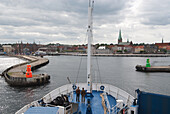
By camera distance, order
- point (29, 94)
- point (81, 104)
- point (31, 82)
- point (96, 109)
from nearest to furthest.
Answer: point (96, 109)
point (81, 104)
point (29, 94)
point (31, 82)

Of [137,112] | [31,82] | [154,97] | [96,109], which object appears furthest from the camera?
[31,82]

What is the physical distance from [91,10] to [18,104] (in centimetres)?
1755

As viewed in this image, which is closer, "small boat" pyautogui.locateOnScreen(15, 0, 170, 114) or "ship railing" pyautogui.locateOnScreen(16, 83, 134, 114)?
"small boat" pyautogui.locateOnScreen(15, 0, 170, 114)

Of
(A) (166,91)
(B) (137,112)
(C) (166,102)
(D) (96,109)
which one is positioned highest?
(C) (166,102)

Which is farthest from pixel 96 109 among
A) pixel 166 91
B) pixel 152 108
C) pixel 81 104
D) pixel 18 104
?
pixel 166 91

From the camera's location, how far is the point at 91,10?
12.5m

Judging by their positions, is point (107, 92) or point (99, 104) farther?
point (107, 92)

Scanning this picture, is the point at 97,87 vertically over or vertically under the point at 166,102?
under

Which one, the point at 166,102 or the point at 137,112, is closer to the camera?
the point at 166,102

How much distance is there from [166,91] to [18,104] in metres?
26.7

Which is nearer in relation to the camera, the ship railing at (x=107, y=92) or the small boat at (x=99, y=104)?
the small boat at (x=99, y=104)

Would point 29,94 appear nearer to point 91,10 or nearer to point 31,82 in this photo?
point 31,82

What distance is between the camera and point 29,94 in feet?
86.9

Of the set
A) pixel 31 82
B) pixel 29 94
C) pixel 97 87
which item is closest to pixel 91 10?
pixel 97 87
